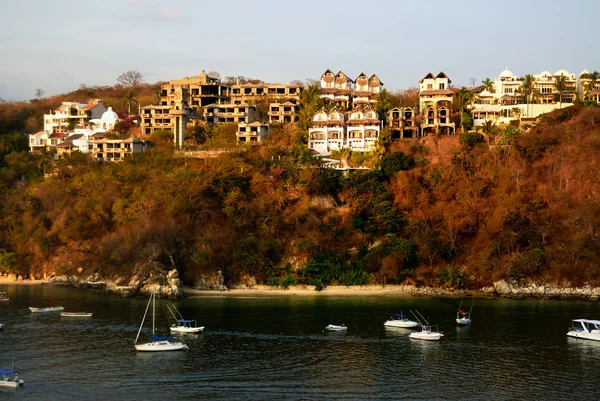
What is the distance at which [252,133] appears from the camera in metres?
90.2

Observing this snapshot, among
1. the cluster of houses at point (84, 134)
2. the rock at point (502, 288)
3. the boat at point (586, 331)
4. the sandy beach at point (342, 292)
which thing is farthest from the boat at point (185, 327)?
the cluster of houses at point (84, 134)

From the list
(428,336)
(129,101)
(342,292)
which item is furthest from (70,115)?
(428,336)

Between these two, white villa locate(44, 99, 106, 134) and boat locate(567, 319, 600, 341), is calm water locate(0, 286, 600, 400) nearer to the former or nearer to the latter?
boat locate(567, 319, 600, 341)

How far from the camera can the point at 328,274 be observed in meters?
71.0

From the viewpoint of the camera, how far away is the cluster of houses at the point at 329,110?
8794 cm

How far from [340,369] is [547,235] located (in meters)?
33.5

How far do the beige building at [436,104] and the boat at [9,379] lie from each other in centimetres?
5782

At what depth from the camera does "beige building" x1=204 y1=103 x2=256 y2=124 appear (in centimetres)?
9488

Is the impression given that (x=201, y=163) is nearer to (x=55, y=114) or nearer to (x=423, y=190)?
(x=423, y=190)

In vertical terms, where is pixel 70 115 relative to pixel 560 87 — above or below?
below

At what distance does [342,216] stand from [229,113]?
2745 cm

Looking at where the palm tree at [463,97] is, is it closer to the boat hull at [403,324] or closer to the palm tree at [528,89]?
the palm tree at [528,89]

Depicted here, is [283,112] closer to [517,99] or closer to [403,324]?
[517,99]

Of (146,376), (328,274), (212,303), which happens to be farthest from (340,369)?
(328,274)
